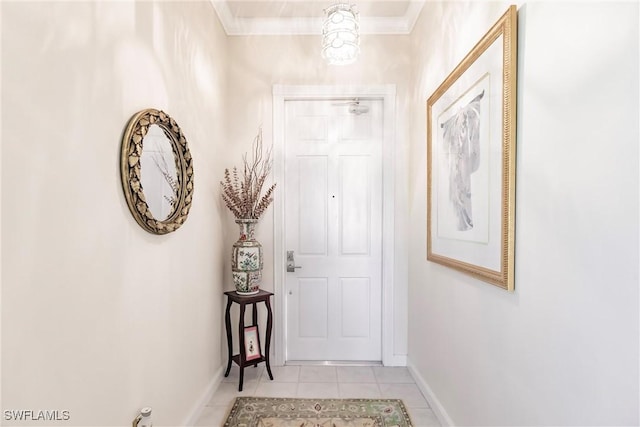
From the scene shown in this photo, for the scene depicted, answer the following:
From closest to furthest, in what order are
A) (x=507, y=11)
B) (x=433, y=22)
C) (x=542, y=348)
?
(x=542, y=348), (x=507, y=11), (x=433, y=22)

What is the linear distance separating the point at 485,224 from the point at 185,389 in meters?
1.78

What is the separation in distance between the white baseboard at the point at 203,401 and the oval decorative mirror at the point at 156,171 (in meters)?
1.12

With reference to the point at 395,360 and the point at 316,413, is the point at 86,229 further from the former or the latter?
the point at 395,360

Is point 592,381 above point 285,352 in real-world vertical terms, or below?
above

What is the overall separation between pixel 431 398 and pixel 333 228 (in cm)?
138

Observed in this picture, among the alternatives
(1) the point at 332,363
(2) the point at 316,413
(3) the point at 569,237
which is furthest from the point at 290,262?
(3) the point at 569,237

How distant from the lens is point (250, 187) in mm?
2607

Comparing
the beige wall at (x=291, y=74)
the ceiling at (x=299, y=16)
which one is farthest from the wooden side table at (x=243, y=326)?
the ceiling at (x=299, y=16)

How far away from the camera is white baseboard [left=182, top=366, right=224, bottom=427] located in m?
1.94

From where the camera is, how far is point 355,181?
9.21ft

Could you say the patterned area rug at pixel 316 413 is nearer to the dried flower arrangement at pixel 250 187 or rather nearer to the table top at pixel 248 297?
the table top at pixel 248 297

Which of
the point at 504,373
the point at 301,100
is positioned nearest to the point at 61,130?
the point at 504,373

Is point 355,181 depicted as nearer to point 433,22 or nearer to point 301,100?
point 301,100

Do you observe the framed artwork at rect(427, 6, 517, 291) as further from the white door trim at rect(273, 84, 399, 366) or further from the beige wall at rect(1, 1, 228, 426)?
the beige wall at rect(1, 1, 228, 426)
